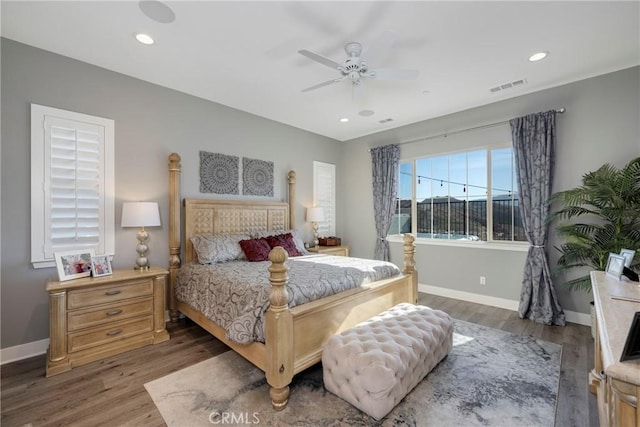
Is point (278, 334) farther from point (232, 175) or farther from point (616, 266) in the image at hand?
point (232, 175)

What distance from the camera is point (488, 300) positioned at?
13.6ft

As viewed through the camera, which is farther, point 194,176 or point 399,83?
point 194,176

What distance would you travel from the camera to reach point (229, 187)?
417cm

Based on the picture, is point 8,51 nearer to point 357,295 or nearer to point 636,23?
point 357,295

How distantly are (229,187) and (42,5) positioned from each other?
8.12 ft

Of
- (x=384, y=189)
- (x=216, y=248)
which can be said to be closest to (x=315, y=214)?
(x=384, y=189)

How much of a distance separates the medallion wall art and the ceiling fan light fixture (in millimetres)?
1454

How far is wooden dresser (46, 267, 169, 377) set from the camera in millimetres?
2395

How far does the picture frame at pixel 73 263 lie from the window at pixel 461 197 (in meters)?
4.49

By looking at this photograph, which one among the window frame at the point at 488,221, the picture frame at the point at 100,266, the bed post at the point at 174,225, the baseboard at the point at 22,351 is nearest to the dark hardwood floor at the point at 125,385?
the baseboard at the point at 22,351

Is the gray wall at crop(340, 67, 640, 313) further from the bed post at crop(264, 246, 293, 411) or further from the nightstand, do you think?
the bed post at crop(264, 246, 293, 411)

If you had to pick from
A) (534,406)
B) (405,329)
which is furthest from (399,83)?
(534,406)

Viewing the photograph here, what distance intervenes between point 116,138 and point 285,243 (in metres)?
2.37

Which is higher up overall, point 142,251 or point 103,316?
point 142,251
